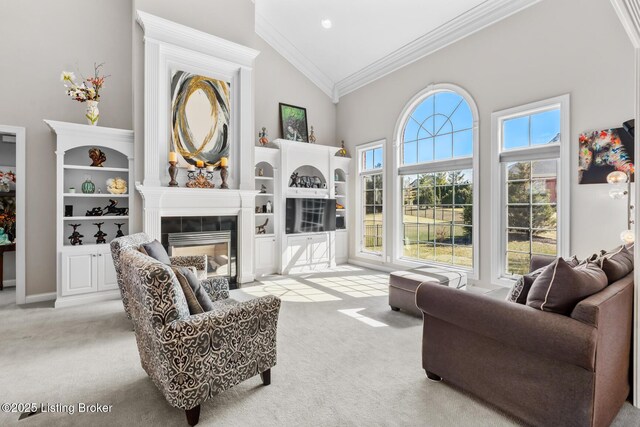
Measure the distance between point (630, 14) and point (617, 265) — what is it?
1.43 metres

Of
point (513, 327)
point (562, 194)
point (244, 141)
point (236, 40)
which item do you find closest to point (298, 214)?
point (244, 141)

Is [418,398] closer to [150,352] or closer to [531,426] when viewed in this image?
[531,426]

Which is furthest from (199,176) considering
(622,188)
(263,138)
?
(622,188)

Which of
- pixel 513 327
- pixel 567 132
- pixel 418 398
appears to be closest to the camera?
pixel 513 327

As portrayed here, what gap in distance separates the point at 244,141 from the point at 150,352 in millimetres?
3694

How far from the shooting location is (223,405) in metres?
1.97

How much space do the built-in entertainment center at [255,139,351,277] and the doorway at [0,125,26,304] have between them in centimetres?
316

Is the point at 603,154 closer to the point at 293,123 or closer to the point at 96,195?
the point at 293,123

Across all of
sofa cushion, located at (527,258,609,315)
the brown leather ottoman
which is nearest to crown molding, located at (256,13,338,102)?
the brown leather ottoman

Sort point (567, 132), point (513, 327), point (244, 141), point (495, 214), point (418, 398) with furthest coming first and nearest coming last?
point (244, 141) → point (495, 214) → point (567, 132) → point (418, 398) → point (513, 327)

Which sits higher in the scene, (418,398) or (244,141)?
(244,141)

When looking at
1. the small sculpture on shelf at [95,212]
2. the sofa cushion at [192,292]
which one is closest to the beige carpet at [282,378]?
the sofa cushion at [192,292]

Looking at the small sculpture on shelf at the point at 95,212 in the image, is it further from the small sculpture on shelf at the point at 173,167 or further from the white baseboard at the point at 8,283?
the white baseboard at the point at 8,283

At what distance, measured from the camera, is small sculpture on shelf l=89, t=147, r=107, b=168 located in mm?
4281
